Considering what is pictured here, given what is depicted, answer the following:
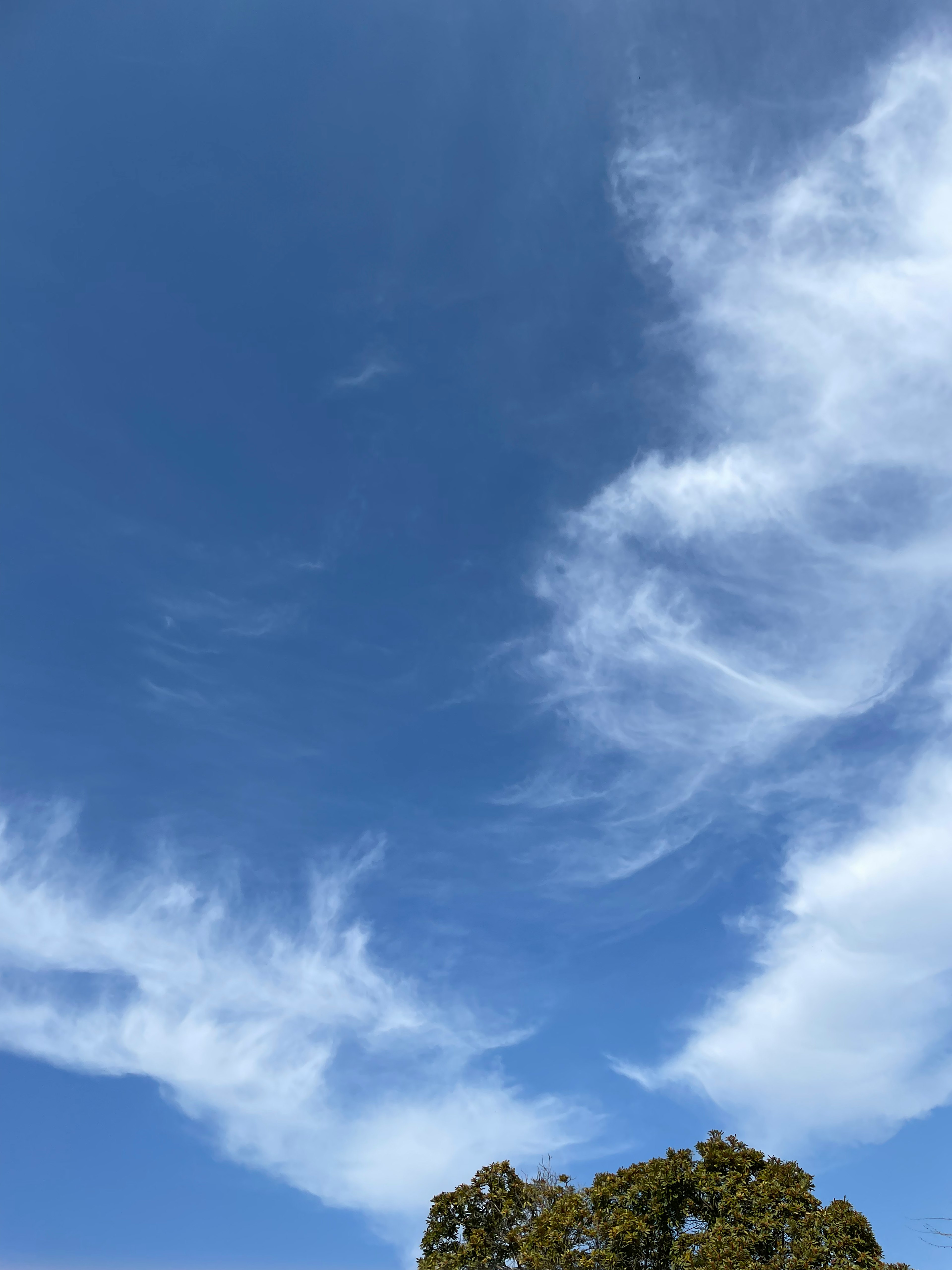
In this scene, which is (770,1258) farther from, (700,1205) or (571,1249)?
(571,1249)

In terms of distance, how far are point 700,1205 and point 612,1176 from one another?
3.32 meters

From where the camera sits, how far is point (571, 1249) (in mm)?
27453

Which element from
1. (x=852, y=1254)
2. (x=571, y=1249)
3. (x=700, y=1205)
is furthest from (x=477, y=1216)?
(x=852, y=1254)

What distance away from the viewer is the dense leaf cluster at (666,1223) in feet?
80.3

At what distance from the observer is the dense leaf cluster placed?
24484 mm

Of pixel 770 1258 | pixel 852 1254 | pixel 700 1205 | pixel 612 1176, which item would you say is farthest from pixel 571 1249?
pixel 852 1254

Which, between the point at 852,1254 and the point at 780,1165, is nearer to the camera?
the point at 852,1254

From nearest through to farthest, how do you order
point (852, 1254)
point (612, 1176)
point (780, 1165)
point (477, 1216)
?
point (852, 1254), point (780, 1165), point (612, 1176), point (477, 1216)

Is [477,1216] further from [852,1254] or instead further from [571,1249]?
[852,1254]

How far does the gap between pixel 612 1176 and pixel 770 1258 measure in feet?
20.7

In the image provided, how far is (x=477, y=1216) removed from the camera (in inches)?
1257

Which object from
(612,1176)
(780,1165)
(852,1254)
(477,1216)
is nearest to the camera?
(852,1254)

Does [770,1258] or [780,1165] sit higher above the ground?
[780,1165]

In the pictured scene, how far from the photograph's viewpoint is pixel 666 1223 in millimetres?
27703
